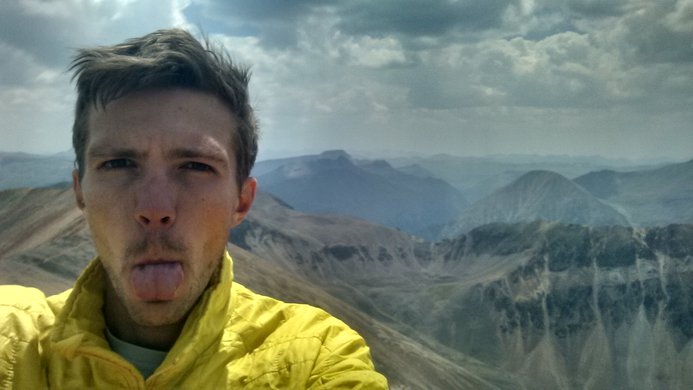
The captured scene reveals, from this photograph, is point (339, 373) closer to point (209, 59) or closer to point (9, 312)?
point (9, 312)

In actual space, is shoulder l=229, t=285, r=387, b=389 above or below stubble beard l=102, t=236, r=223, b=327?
below

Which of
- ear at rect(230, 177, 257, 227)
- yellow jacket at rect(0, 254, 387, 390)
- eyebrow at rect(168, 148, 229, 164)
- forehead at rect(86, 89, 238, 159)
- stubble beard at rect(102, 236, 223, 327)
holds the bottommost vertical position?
yellow jacket at rect(0, 254, 387, 390)

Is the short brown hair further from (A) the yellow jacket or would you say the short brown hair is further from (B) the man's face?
(A) the yellow jacket

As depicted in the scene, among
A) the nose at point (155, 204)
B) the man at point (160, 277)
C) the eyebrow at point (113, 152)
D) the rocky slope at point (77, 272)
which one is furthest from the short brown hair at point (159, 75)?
the rocky slope at point (77, 272)

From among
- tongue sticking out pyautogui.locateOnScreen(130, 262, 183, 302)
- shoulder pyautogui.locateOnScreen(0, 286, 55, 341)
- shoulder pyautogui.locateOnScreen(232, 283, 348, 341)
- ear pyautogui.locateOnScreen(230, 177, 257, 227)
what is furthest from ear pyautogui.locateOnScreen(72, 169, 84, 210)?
shoulder pyautogui.locateOnScreen(232, 283, 348, 341)

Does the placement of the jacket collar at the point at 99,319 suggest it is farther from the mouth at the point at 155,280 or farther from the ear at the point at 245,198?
the ear at the point at 245,198

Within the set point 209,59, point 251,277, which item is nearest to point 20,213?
point 251,277

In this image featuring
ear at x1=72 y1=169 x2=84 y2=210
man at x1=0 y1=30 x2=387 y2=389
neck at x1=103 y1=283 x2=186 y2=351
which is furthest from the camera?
ear at x1=72 y1=169 x2=84 y2=210

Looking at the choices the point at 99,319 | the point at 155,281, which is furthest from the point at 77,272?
the point at 155,281
